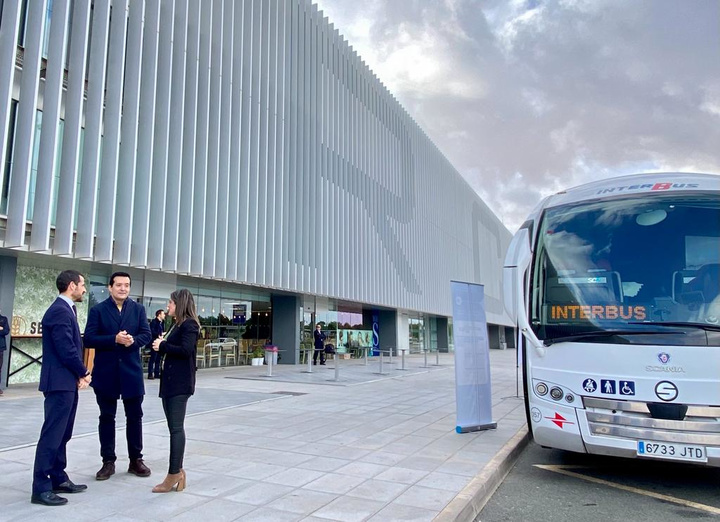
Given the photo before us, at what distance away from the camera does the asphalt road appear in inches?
181

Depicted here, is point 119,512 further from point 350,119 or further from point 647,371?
point 350,119

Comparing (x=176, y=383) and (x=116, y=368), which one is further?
(x=116, y=368)

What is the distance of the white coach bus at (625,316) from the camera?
491 centimetres

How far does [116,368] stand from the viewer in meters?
4.94

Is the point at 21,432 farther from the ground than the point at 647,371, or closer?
closer

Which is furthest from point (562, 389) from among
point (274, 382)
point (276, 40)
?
point (276, 40)

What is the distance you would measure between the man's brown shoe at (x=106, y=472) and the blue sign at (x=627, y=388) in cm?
515

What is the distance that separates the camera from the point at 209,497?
4535 millimetres

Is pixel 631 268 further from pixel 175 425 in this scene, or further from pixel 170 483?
pixel 170 483

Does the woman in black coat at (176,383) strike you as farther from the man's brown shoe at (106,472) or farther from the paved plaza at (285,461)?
the man's brown shoe at (106,472)

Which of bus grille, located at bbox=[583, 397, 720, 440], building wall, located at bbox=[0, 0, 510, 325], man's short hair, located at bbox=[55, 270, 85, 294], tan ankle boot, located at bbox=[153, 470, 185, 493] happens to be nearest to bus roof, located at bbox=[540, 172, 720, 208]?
bus grille, located at bbox=[583, 397, 720, 440]

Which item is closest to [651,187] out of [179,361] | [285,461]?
[285,461]

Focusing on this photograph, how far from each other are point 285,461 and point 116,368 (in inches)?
85.2

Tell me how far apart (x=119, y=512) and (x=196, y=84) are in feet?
47.2
